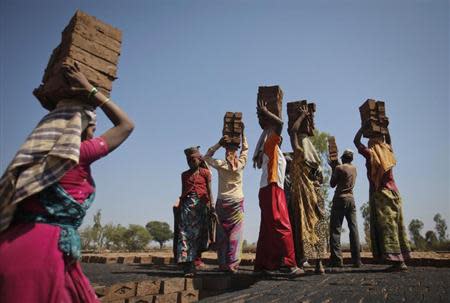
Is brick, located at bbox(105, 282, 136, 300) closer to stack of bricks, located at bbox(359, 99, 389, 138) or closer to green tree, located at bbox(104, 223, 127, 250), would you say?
stack of bricks, located at bbox(359, 99, 389, 138)

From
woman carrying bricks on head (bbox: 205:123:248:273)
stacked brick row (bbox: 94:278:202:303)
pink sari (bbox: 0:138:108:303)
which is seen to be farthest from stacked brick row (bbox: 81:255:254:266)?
pink sari (bbox: 0:138:108:303)

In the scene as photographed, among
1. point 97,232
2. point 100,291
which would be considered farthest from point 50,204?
point 97,232

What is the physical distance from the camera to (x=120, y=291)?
13.6 feet

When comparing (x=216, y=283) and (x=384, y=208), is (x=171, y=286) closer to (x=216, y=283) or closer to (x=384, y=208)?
(x=216, y=283)

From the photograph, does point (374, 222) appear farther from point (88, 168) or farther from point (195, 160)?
point (88, 168)

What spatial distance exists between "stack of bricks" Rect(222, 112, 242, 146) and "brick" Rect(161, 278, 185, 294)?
3.16 m

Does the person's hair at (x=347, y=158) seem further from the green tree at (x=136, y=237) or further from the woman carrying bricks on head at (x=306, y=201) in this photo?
the green tree at (x=136, y=237)

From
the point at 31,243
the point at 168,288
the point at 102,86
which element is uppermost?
the point at 102,86

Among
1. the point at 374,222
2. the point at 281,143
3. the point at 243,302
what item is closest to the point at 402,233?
the point at 374,222

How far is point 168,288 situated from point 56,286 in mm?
2999

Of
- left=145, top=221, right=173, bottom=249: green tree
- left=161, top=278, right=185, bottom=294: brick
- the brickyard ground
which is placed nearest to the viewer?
the brickyard ground

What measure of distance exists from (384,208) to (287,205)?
176cm

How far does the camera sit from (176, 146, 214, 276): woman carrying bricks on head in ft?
20.2

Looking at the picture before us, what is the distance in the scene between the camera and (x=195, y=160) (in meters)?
6.86
